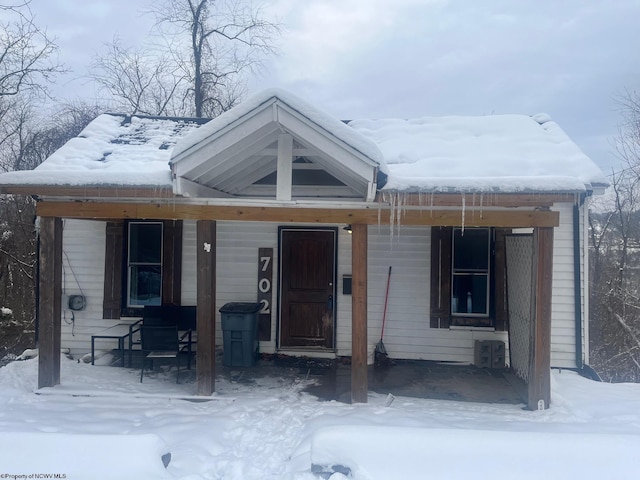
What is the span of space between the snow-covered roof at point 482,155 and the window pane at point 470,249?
62.0 inches

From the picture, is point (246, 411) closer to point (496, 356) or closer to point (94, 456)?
point (94, 456)

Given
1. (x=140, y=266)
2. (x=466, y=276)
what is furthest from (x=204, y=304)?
(x=466, y=276)

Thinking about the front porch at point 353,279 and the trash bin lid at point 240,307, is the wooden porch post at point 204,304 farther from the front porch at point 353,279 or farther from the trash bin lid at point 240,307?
the trash bin lid at point 240,307

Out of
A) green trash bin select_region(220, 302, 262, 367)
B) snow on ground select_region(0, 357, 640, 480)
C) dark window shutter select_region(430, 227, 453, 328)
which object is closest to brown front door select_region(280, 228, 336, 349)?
green trash bin select_region(220, 302, 262, 367)

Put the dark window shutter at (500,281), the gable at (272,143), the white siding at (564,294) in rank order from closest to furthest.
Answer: the gable at (272,143) < the white siding at (564,294) < the dark window shutter at (500,281)

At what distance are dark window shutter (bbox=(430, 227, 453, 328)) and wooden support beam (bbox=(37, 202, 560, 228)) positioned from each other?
6.65 ft

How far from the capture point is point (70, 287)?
7785 mm

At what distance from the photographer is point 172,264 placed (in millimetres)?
7699

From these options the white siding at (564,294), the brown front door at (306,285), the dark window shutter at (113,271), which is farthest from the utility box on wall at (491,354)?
the dark window shutter at (113,271)

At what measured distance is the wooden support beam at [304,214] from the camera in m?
5.19

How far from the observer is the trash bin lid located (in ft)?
22.6

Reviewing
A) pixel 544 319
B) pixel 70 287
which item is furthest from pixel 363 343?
pixel 70 287

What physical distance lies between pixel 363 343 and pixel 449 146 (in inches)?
115

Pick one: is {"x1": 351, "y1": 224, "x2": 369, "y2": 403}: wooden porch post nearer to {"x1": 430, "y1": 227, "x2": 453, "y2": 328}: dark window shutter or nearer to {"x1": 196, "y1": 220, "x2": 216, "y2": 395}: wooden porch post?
{"x1": 196, "y1": 220, "x2": 216, "y2": 395}: wooden porch post
